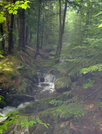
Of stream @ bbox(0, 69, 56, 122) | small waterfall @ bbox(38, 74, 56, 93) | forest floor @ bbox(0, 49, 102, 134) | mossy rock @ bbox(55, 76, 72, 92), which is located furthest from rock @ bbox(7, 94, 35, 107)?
mossy rock @ bbox(55, 76, 72, 92)

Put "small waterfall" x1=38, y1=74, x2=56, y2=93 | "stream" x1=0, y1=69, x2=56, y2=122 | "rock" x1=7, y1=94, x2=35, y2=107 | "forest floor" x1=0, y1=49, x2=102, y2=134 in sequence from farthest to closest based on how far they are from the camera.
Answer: "small waterfall" x1=38, y1=74, x2=56, y2=93
"rock" x1=7, y1=94, x2=35, y2=107
"stream" x1=0, y1=69, x2=56, y2=122
"forest floor" x1=0, y1=49, x2=102, y2=134

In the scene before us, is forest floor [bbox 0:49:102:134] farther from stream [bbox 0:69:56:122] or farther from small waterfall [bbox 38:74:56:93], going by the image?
small waterfall [bbox 38:74:56:93]

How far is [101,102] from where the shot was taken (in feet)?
21.8

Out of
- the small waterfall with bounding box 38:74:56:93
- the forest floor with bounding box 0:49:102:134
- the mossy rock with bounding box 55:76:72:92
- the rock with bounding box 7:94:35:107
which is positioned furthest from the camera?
the small waterfall with bounding box 38:74:56:93

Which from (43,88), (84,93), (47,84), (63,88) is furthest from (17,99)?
(84,93)

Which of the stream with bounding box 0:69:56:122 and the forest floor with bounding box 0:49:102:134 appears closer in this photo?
the forest floor with bounding box 0:49:102:134

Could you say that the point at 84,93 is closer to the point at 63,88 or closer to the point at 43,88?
the point at 63,88

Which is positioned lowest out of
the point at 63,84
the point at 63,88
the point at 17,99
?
the point at 17,99

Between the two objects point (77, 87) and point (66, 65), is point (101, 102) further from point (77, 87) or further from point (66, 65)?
point (66, 65)

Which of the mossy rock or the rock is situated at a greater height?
the mossy rock

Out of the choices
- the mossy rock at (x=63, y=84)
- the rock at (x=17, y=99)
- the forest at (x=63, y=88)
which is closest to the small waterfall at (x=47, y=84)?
the forest at (x=63, y=88)

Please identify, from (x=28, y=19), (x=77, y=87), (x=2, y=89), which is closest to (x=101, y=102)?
(x=77, y=87)

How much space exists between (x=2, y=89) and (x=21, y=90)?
1.54 meters

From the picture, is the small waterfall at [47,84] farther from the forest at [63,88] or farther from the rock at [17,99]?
the rock at [17,99]
